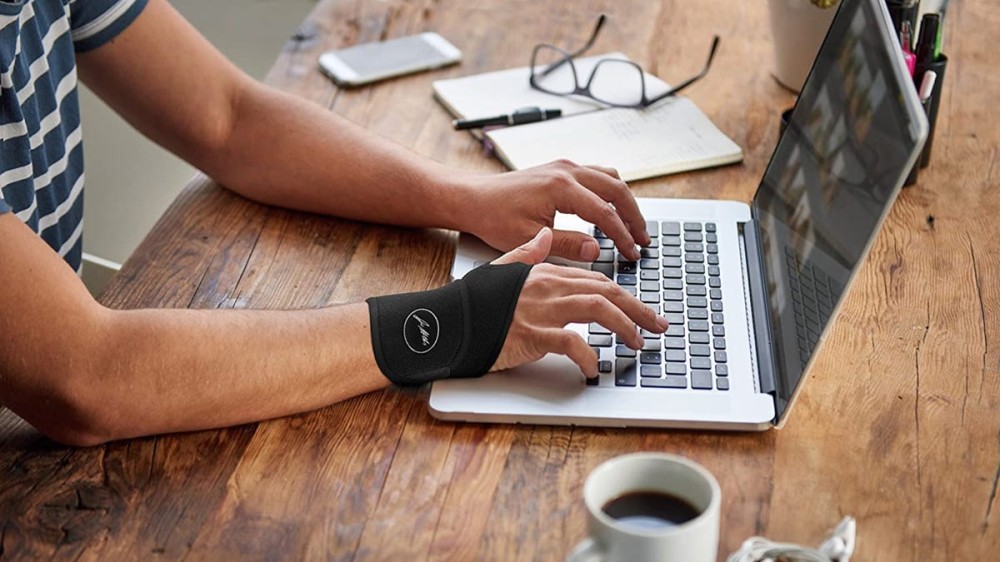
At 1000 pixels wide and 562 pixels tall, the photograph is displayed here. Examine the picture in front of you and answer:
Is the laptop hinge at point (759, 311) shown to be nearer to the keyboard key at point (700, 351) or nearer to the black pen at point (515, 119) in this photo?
the keyboard key at point (700, 351)

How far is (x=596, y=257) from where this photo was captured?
1215 mm

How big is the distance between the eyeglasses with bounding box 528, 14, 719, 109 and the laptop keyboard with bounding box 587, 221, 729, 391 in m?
0.33

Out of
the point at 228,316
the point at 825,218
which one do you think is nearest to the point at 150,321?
the point at 228,316

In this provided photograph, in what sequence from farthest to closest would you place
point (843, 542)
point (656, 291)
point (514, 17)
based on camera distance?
point (514, 17) < point (656, 291) < point (843, 542)

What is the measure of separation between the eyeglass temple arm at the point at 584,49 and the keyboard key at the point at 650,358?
66 cm

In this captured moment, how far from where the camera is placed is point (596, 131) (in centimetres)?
149

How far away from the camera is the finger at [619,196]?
1250 millimetres

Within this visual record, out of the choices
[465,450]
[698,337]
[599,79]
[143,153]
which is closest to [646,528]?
[465,450]

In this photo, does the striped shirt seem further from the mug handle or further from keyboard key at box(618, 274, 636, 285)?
the mug handle

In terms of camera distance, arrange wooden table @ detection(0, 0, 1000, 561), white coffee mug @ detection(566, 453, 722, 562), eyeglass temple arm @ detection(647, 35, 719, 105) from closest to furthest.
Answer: white coffee mug @ detection(566, 453, 722, 562)
wooden table @ detection(0, 0, 1000, 561)
eyeglass temple arm @ detection(647, 35, 719, 105)

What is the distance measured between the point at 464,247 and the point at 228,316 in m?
0.31

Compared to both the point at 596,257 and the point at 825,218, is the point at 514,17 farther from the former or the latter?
the point at 825,218

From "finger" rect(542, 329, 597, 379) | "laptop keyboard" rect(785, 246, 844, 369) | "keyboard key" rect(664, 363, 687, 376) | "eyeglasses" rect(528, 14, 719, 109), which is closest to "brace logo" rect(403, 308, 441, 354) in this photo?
"finger" rect(542, 329, 597, 379)

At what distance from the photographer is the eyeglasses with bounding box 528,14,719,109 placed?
1.57 m
